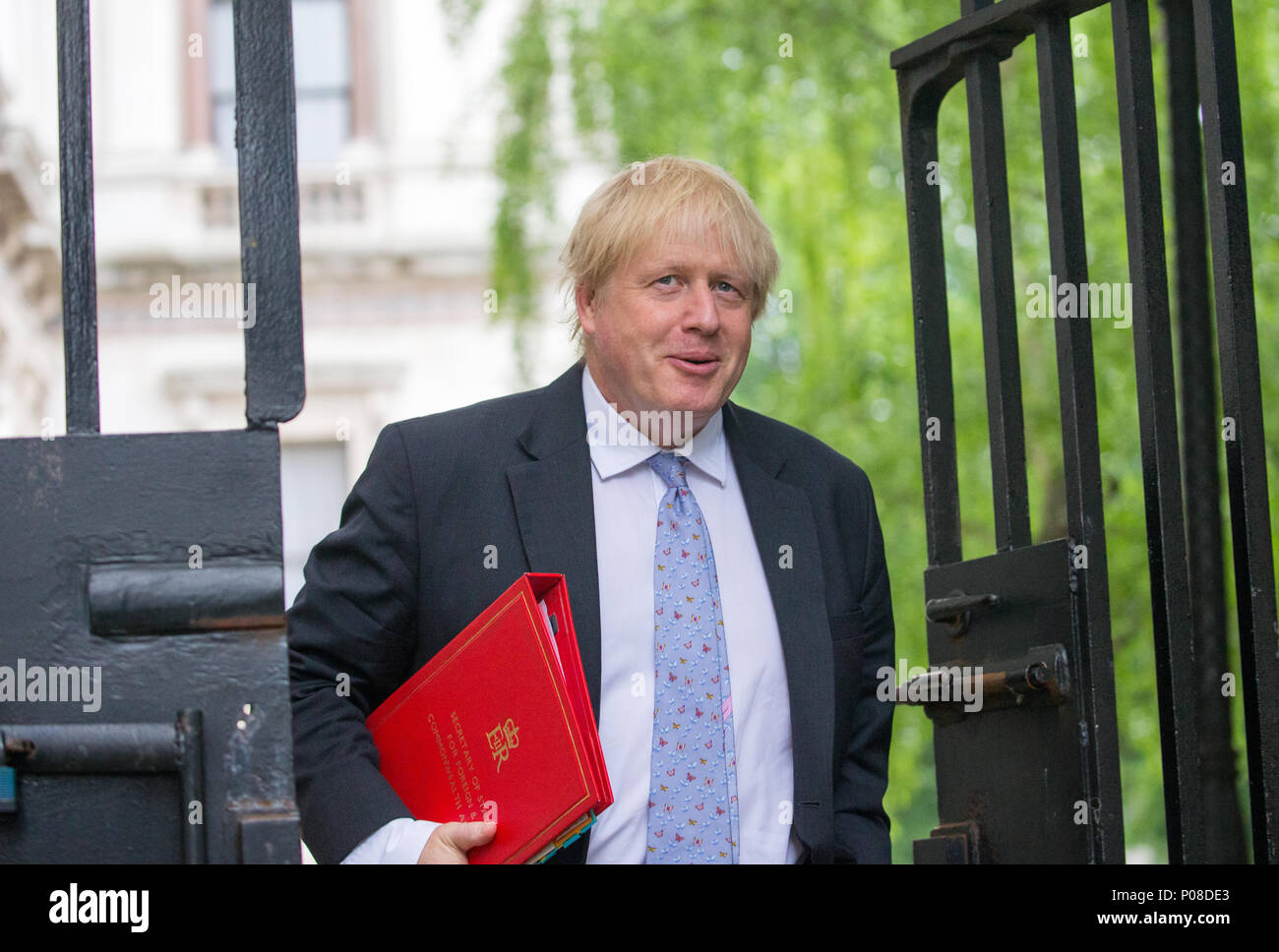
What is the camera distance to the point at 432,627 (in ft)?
10.6

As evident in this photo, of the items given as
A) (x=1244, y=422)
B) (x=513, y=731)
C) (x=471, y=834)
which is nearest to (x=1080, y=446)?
(x=1244, y=422)

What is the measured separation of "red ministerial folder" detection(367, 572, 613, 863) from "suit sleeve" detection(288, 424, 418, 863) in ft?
0.34

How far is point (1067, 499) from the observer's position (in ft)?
10.9

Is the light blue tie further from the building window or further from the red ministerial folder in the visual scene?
the building window

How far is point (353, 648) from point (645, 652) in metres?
0.50

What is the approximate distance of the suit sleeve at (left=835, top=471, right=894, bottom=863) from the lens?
11.0ft

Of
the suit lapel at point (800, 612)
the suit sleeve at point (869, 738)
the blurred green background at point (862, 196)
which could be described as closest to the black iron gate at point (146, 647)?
the suit lapel at point (800, 612)

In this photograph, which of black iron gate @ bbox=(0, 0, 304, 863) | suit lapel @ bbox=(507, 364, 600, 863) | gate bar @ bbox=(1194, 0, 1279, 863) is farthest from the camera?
suit lapel @ bbox=(507, 364, 600, 863)

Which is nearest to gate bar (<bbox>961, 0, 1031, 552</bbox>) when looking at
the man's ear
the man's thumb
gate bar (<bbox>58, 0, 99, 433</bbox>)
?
the man's ear

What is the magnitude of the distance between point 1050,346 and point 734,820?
Answer: 29.4ft

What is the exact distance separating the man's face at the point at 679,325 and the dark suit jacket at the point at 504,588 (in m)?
0.19
